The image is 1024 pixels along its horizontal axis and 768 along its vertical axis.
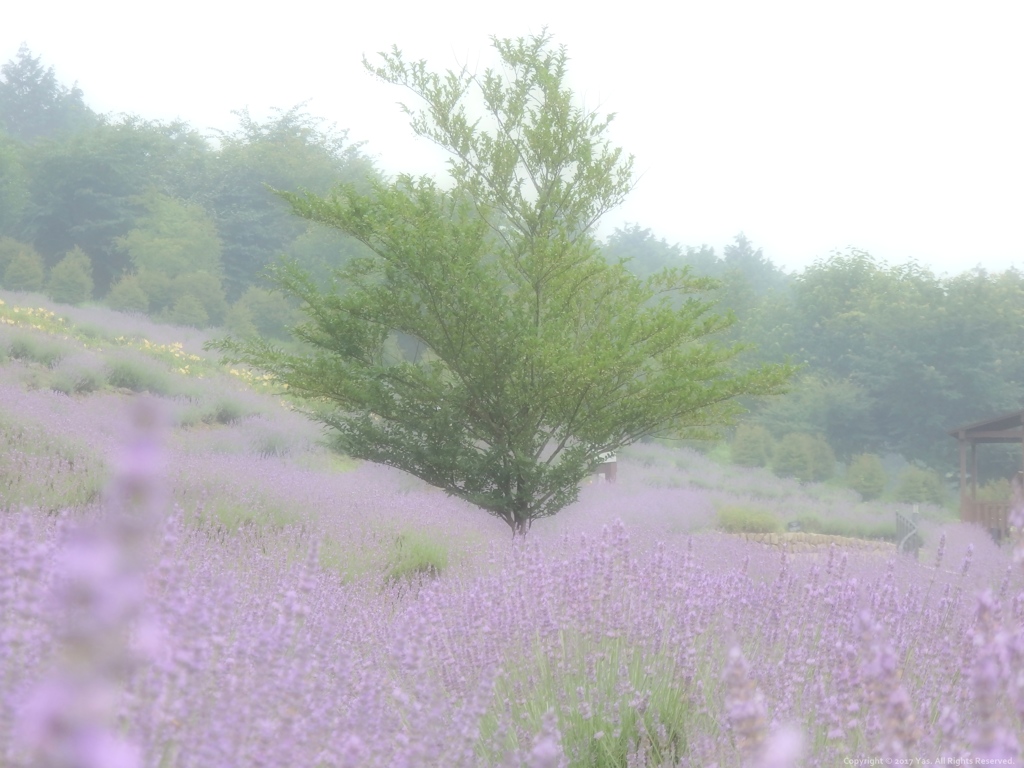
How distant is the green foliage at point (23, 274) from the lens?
26.0 m

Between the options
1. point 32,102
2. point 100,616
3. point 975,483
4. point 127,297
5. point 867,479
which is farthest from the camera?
point 32,102

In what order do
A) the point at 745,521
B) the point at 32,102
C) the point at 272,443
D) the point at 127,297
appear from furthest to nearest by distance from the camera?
1. the point at 32,102
2. the point at 127,297
3. the point at 745,521
4. the point at 272,443

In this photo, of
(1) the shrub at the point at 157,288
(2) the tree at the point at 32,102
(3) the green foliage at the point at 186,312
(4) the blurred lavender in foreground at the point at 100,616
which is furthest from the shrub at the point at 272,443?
(2) the tree at the point at 32,102

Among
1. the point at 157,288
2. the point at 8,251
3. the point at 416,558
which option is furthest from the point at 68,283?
the point at 416,558

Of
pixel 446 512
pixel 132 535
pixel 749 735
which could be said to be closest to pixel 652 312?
pixel 446 512

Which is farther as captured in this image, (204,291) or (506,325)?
(204,291)

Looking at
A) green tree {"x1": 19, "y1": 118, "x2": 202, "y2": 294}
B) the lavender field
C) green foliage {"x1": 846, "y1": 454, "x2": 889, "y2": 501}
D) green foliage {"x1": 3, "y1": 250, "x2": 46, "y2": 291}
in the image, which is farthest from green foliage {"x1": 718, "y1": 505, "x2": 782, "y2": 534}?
green tree {"x1": 19, "y1": 118, "x2": 202, "y2": 294}

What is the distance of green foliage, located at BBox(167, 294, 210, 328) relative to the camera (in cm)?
2639

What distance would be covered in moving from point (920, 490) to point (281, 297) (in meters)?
17.8

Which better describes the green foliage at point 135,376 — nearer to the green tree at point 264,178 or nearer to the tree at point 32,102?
the green tree at point 264,178

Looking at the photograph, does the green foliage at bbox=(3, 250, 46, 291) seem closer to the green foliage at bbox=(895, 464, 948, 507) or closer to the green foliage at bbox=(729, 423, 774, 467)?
the green foliage at bbox=(729, 423, 774, 467)

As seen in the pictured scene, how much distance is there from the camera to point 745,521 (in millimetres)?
15297

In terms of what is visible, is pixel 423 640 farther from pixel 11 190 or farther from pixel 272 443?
pixel 11 190

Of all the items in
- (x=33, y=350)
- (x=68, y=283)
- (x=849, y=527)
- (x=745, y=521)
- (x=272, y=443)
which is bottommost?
(x=849, y=527)
